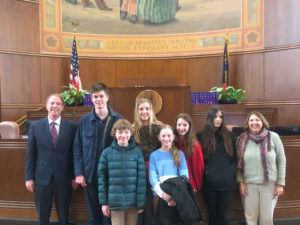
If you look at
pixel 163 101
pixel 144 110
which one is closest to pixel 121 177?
pixel 144 110

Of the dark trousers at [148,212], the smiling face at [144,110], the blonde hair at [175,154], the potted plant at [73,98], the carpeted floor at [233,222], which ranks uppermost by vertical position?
the potted plant at [73,98]

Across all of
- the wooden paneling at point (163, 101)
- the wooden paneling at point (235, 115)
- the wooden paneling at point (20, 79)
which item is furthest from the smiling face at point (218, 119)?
the wooden paneling at point (20, 79)

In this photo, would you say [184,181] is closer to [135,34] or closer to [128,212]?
[128,212]

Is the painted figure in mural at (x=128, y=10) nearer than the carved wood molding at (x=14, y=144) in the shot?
Answer: No

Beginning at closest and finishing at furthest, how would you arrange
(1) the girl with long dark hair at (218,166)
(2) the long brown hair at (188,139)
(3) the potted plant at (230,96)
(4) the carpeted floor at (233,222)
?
(2) the long brown hair at (188,139) < (1) the girl with long dark hair at (218,166) < (4) the carpeted floor at (233,222) < (3) the potted plant at (230,96)

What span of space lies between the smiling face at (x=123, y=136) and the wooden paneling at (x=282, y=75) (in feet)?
23.1

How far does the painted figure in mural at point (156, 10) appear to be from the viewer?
10320mm

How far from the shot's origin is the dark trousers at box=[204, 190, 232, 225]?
126 inches

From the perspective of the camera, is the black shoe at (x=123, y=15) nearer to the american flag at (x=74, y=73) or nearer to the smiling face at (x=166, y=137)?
the american flag at (x=74, y=73)

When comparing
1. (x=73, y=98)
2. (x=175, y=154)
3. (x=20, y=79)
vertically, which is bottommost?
(x=175, y=154)

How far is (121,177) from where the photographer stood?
110 inches

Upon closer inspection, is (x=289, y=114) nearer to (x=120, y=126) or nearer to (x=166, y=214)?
(x=166, y=214)

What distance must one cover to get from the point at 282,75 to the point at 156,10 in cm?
449

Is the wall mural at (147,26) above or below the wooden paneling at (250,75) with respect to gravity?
above
